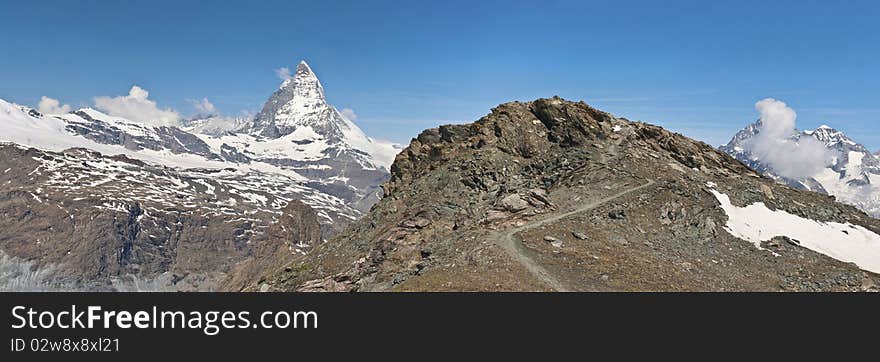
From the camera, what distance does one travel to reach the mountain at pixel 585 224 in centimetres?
4653

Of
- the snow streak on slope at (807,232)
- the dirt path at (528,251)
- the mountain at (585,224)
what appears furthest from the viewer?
the snow streak on slope at (807,232)

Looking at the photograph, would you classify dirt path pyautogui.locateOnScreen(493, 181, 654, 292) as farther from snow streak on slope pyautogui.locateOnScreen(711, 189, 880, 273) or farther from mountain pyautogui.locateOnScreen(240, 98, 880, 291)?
snow streak on slope pyautogui.locateOnScreen(711, 189, 880, 273)

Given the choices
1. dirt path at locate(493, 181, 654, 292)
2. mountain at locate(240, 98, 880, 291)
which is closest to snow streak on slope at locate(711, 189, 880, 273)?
mountain at locate(240, 98, 880, 291)

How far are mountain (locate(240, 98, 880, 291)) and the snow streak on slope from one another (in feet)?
0.66

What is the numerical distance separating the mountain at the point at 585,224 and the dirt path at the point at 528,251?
0.15 metres

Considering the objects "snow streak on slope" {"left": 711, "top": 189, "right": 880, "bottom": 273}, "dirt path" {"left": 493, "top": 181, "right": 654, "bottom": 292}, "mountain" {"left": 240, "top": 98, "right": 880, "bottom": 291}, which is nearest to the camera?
"dirt path" {"left": 493, "top": 181, "right": 654, "bottom": 292}

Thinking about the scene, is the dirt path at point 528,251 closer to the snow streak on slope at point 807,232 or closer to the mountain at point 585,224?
the mountain at point 585,224

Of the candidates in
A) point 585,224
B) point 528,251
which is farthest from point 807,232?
point 528,251

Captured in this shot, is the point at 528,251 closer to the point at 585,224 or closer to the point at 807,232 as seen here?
the point at 585,224

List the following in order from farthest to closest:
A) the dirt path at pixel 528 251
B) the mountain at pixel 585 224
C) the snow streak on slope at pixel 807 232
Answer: the snow streak on slope at pixel 807 232 → the mountain at pixel 585 224 → the dirt path at pixel 528 251

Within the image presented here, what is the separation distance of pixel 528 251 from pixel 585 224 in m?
8.68

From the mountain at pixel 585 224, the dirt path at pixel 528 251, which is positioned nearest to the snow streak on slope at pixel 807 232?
the mountain at pixel 585 224

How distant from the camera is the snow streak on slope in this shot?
5559 cm
